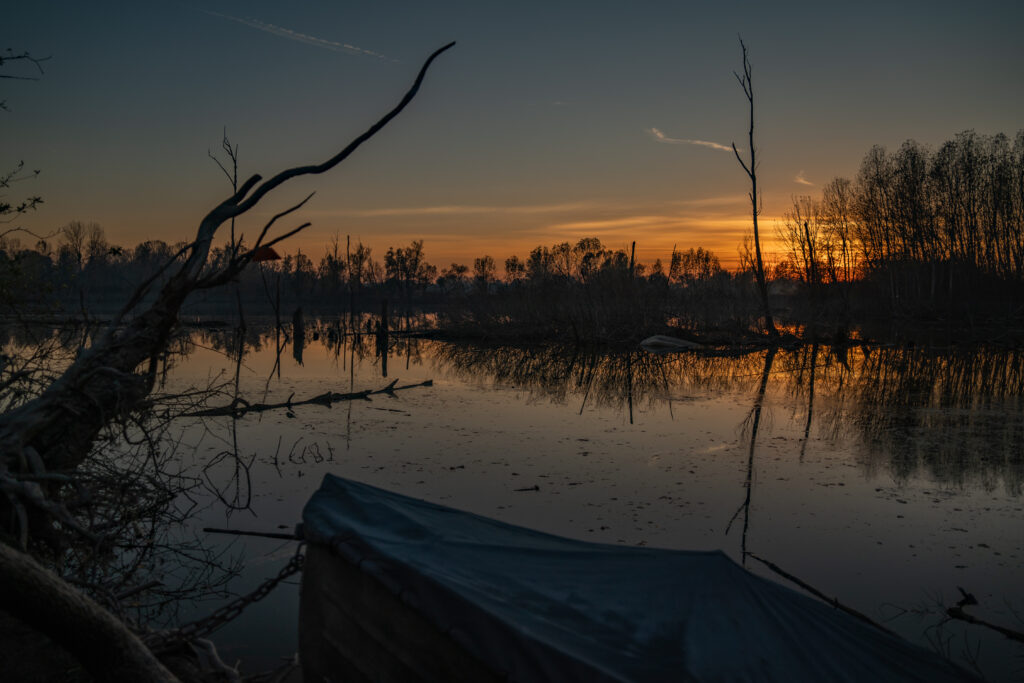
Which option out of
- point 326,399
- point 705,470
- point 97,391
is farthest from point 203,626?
point 326,399

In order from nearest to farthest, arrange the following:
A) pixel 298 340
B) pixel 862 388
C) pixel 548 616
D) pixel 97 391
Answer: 1. pixel 548 616
2. pixel 97 391
3. pixel 862 388
4. pixel 298 340

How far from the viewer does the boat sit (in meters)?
2.40

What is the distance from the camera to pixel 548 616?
2676 millimetres

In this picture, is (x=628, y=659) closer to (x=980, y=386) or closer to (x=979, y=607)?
(x=979, y=607)

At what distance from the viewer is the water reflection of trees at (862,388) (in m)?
8.27

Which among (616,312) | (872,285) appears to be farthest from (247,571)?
(872,285)

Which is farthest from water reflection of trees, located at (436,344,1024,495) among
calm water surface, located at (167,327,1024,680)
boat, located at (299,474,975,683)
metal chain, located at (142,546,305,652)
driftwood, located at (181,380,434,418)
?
metal chain, located at (142,546,305,652)

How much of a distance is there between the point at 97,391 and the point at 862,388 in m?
14.1

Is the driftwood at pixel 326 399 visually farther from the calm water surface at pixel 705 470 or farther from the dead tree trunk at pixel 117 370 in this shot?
the dead tree trunk at pixel 117 370

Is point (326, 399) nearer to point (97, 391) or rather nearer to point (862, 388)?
point (97, 391)

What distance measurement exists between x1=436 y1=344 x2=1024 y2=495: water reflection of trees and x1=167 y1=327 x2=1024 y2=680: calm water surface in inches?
2.6

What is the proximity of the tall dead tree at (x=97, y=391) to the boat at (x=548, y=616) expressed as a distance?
67.4 inches

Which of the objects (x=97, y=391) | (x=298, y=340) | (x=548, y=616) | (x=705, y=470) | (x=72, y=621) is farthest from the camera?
(x=298, y=340)

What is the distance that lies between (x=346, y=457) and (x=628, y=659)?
630cm
